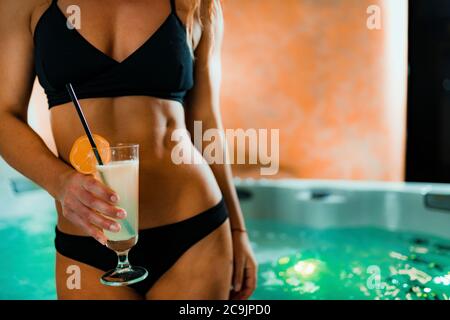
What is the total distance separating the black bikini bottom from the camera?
0.90 m

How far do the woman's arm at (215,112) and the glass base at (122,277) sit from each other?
33 cm

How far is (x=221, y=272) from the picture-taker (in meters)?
1.01

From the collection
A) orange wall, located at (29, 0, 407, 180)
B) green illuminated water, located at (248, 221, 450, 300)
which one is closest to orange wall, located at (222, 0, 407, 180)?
orange wall, located at (29, 0, 407, 180)

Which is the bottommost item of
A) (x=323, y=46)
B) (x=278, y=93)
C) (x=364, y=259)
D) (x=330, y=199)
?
(x=364, y=259)

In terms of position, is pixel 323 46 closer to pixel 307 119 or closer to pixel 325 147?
pixel 307 119

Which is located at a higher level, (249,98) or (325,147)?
(249,98)

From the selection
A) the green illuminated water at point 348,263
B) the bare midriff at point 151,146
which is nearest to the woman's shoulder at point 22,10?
the bare midriff at point 151,146

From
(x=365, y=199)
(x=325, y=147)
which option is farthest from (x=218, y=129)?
(x=325, y=147)

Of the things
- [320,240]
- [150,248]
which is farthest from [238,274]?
[320,240]

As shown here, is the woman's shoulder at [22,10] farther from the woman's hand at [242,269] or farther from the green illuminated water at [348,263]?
the green illuminated water at [348,263]

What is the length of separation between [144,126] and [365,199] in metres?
1.47

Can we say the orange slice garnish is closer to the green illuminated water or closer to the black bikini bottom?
the black bikini bottom

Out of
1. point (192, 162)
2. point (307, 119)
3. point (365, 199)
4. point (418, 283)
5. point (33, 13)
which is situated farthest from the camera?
point (307, 119)

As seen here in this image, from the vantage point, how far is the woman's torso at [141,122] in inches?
34.4
